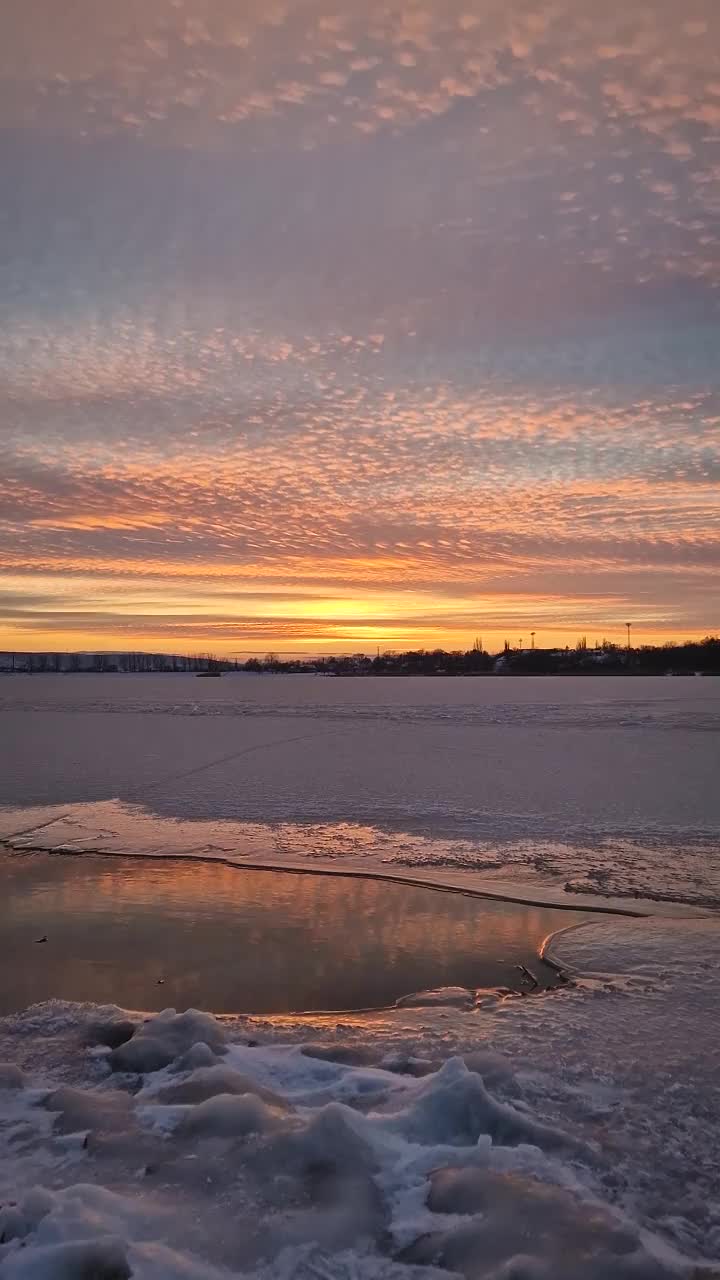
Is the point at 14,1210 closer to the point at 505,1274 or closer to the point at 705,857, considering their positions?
the point at 505,1274

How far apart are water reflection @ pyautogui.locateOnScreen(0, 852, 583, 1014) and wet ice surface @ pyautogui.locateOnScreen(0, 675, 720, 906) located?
92 centimetres

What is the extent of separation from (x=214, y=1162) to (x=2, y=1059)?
166 centimetres

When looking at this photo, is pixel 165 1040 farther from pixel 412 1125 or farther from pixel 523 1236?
pixel 523 1236

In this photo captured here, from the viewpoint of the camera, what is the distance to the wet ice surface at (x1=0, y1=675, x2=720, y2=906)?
9.09 metres

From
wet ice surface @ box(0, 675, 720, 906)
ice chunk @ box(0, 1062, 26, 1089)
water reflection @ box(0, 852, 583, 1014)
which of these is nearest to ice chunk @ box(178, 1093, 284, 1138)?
ice chunk @ box(0, 1062, 26, 1089)

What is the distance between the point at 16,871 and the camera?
868cm

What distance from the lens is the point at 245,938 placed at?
6699 millimetres

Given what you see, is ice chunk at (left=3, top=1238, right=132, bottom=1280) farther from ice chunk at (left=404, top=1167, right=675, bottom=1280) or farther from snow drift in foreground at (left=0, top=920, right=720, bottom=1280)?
ice chunk at (left=404, top=1167, right=675, bottom=1280)

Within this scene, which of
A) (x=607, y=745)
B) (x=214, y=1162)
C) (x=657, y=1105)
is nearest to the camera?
(x=214, y=1162)

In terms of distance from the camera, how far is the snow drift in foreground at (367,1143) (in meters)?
Answer: 3.11

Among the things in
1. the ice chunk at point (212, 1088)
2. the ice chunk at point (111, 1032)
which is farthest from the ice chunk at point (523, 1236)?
the ice chunk at point (111, 1032)

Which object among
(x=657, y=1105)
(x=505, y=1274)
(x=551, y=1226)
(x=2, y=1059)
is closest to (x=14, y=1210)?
(x=2, y=1059)

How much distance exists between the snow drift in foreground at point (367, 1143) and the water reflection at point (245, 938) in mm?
496

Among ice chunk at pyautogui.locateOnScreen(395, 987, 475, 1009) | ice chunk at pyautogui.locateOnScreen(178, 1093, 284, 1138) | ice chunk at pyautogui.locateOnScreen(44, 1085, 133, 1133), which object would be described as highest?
ice chunk at pyautogui.locateOnScreen(178, 1093, 284, 1138)
